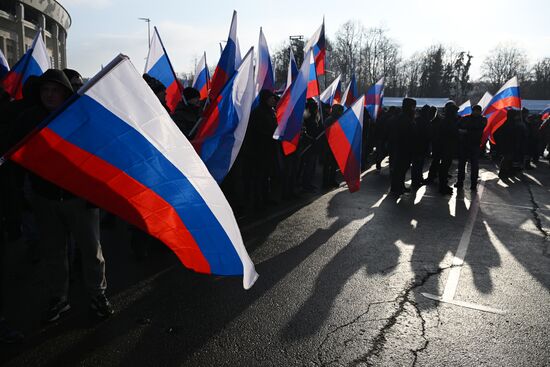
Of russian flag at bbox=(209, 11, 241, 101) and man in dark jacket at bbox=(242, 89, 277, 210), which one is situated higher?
russian flag at bbox=(209, 11, 241, 101)

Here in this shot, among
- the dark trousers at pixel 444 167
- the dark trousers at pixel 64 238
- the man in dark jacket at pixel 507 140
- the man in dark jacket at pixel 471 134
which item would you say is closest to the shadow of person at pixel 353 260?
the dark trousers at pixel 64 238

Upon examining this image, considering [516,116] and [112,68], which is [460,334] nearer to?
[112,68]

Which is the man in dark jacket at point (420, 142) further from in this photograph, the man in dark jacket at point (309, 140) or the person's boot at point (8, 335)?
the person's boot at point (8, 335)

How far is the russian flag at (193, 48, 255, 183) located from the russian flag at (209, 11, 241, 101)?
174cm

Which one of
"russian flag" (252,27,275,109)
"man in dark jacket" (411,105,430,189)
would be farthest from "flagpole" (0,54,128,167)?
"man in dark jacket" (411,105,430,189)

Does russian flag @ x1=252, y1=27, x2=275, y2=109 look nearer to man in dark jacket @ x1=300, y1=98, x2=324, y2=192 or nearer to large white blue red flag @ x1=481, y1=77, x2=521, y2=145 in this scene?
man in dark jacket @ x1=300, y1=98, x2=324, y2=192

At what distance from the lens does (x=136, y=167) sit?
253 centimetres

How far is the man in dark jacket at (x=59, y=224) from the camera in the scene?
3.02 metres

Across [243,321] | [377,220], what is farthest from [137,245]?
→ [377,220]

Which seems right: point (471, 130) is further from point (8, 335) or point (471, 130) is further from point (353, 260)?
point (8, 335)

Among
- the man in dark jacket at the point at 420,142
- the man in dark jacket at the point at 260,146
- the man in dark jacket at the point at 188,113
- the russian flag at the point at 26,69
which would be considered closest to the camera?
the man in dark jacket at the point at 188,113

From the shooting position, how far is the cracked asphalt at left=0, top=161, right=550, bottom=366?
115 inches

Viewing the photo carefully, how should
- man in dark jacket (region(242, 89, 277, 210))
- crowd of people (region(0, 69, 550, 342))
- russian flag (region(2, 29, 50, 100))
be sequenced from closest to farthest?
crowd of people (region(0, 69, 550, 342)) < russian flag (region(2, 29, 50, 100)) < man in dark jacket (region(242, 89, 277, 210))

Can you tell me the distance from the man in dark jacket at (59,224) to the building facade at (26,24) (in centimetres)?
4423
